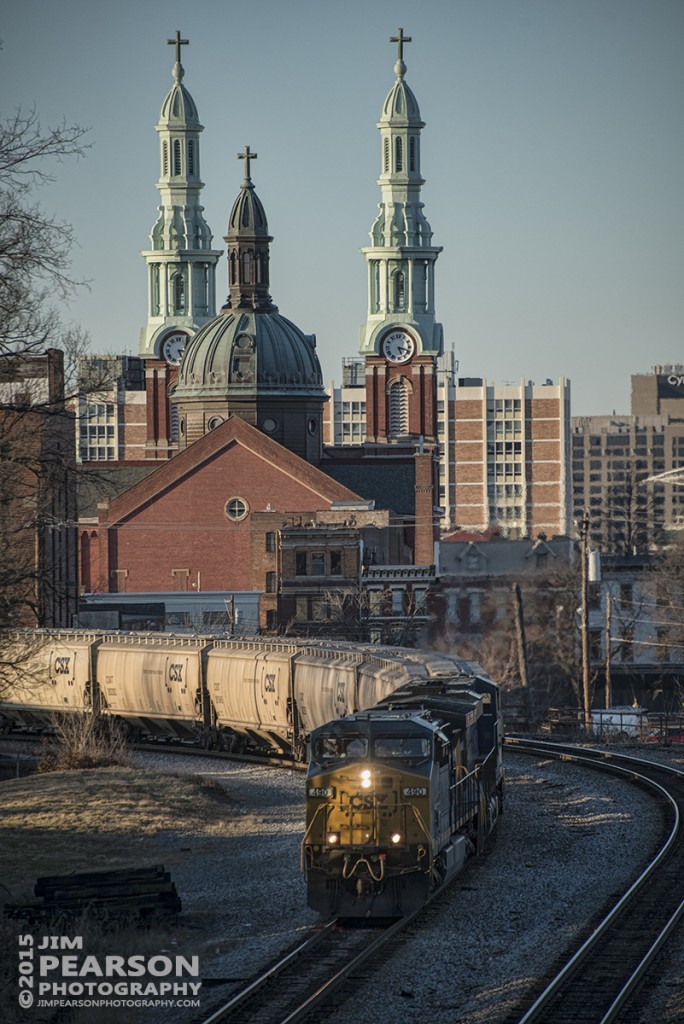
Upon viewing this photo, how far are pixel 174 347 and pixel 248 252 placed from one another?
65.3 feet

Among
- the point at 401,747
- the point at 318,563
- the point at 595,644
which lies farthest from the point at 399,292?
the point at 401,747

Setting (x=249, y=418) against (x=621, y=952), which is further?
(x=249, y=418)

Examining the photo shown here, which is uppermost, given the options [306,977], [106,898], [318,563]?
[318,563]

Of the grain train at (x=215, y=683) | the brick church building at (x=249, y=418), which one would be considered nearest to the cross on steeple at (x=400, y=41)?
the brick church building at (x=249, y=418)

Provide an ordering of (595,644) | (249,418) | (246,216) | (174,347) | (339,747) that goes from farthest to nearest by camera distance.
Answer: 1. (174,347)
2. (246,216)
3. (249,418)
4. (595,644)
5. (339,747)

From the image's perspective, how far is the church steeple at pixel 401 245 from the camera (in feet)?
405

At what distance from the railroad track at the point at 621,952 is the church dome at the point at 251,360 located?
73.4 m

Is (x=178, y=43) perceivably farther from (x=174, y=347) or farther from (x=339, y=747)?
(x=339, y=747)

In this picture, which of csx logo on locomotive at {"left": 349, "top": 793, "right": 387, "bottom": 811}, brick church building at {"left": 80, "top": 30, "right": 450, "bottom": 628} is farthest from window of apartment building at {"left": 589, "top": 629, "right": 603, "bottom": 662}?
csx logo on locomotive at {"left": 349, "top": 793, "right": 387, "bottom": 811}

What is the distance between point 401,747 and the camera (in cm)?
2636

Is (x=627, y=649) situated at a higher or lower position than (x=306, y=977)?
higher

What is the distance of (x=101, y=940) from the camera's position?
82.7 feet

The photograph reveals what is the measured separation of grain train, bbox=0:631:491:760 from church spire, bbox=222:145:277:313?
2156 inches

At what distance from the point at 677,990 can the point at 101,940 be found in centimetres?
791
